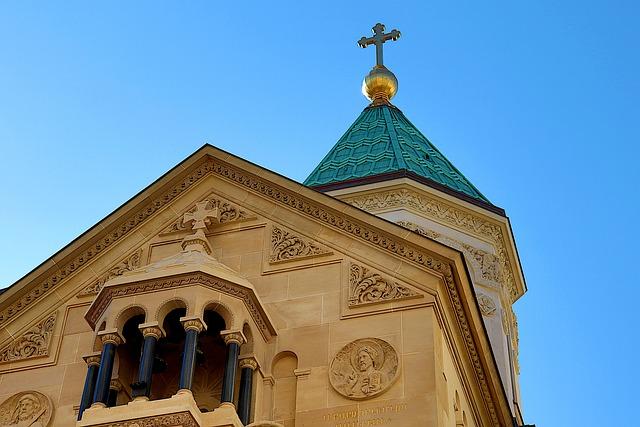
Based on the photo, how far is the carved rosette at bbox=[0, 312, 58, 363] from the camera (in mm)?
18797

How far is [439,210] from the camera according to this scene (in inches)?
1126

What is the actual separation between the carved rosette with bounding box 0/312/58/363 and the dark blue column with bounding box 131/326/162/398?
258 centimetres

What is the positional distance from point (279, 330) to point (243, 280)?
2.94ft

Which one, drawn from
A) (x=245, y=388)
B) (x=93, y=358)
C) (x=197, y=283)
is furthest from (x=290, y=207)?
(x=93, y=358)

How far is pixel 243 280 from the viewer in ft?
58.5

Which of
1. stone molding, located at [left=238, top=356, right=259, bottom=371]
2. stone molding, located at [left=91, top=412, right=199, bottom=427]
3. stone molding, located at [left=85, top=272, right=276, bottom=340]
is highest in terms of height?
stone molding, located at [left=85, top=272, right=276, bottom=340]

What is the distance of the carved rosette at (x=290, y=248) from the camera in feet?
62.0

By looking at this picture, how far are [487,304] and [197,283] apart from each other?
1187cm

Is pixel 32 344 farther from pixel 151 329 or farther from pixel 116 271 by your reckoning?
pixel 151 329

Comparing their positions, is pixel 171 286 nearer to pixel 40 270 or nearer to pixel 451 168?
pixel 40 270

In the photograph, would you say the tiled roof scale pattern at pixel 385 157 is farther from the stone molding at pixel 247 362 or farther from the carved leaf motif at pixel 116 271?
the stone molding at pixel 247 362

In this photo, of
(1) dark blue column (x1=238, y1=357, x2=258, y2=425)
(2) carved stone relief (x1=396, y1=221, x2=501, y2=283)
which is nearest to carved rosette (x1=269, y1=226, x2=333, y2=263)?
(1) dark blue column (x1=238, y1=357, x2=258, y2=425)

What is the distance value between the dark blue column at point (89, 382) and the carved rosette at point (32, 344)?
1.33 m

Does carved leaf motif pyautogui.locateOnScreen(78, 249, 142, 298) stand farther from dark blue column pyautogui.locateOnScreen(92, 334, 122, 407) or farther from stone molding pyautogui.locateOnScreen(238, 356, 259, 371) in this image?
stone molding pyautogui.locateOnScreen(238, 356, 259, 371)
